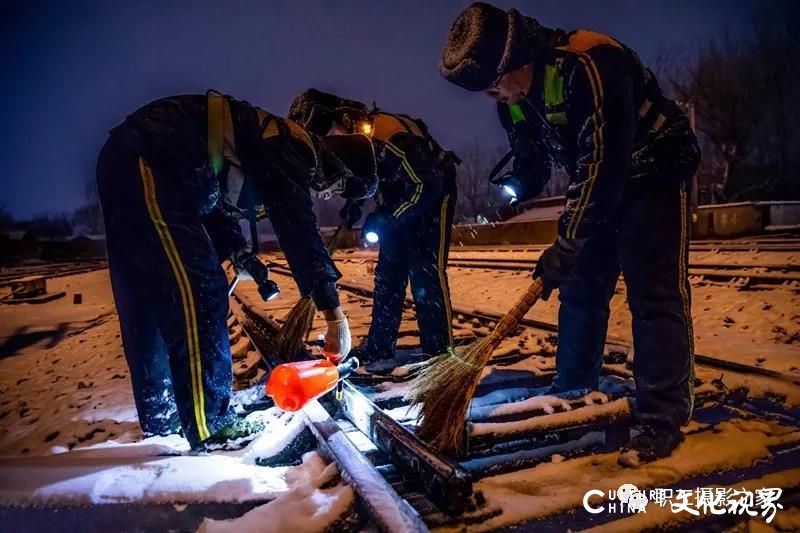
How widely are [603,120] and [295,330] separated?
2.63 meters

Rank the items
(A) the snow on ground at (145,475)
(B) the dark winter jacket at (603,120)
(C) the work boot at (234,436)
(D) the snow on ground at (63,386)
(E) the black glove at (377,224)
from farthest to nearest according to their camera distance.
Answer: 1. (E) the black glove at (377,224)
2. (D) the snow on ground at (63,386)
3. (C) the work boot at (234,436)
4. (B) the dark winter jacket at (603,120)
5. (A) the snow on ground at (145,475)

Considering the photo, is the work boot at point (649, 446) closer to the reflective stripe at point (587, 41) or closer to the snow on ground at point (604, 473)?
the snow on ground at point (604, 473)

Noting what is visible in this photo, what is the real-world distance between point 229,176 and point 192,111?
0.36 m

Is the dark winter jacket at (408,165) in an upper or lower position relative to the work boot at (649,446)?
upper

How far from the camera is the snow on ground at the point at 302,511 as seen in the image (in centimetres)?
167

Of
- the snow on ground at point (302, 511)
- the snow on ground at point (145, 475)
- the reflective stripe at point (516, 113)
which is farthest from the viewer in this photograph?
the reflective stripe at point (516, 113)

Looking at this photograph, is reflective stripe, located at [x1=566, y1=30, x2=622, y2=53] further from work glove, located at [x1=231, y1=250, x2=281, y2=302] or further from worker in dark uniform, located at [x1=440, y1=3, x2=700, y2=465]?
work glove, located at [x1=231, y1=250, x2=281, y2=302]

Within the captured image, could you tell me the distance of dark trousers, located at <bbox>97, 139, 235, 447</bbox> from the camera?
2.45 metres

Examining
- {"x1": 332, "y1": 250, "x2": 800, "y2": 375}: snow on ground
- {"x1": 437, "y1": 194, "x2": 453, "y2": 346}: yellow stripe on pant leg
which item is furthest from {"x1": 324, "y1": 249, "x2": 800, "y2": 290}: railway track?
{"x1": 437, "y1": 194, "x2": 453, "y2": 346}: yellow stripe on pant leg

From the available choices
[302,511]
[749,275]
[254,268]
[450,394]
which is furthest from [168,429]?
[749,275]

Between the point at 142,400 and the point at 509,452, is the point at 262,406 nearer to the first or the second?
the point at 142,400

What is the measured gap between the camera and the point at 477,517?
175 cm

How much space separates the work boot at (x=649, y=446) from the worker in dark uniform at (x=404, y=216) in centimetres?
176

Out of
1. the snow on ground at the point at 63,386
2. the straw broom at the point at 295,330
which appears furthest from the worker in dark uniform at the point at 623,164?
the snow on ground at the point at 63,386
